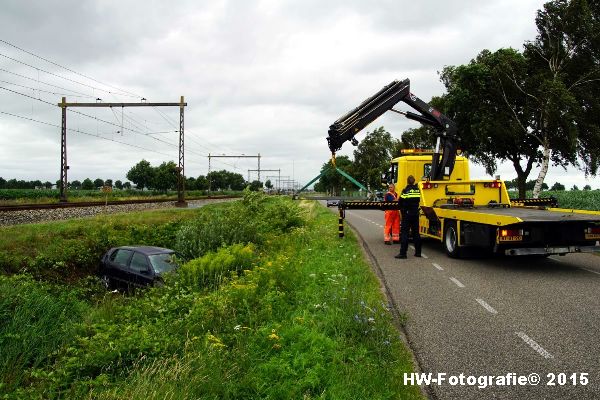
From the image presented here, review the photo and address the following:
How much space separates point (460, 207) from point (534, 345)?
7.46 m

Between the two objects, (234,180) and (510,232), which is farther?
(234,180)

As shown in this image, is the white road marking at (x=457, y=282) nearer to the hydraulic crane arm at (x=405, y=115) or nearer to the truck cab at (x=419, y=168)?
the hydraulic crane arm at (x=405, y=115)

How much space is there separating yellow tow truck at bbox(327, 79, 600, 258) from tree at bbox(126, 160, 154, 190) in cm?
9265

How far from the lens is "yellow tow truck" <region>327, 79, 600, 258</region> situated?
9562mm

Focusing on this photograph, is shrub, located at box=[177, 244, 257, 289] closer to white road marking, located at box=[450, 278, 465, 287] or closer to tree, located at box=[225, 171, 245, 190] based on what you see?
white road marking, located at box=[450, 278, 465, 287]

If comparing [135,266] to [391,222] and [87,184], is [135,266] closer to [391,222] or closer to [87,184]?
[391,222]

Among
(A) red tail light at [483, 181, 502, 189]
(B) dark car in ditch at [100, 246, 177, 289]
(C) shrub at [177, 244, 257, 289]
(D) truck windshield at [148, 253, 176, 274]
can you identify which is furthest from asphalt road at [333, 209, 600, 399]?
(B) dark car in ditch at [100, 246, 177, 289]

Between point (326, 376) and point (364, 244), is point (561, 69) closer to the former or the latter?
point (364, 244)

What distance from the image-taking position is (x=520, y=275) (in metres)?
9.24

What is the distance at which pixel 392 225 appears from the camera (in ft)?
47.9

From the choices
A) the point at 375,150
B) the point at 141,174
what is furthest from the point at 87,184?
the point at 375,150

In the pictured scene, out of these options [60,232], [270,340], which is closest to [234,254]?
[270,340]

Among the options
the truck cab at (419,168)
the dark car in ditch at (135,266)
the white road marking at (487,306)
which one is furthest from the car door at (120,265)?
the truck cab at (419,168)

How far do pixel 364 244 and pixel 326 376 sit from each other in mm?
10234
